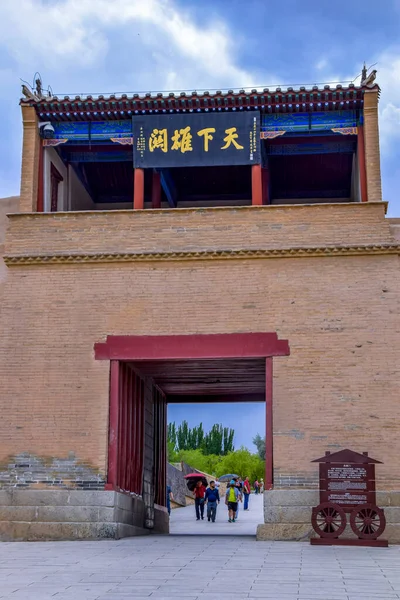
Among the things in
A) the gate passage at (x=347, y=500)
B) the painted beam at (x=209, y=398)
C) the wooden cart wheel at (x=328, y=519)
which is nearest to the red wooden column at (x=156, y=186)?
the painted beam at (x=209, y=398)

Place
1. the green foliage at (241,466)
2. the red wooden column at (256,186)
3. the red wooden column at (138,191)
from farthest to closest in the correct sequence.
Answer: the green foliage at (241,466) < the red wooden column at (138,191) < the red wooden column at (256,186)

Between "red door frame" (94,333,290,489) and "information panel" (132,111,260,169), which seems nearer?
"red door frame" (94,333,290,489)

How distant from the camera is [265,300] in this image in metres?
15.3

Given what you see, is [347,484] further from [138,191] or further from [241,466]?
[241,466]

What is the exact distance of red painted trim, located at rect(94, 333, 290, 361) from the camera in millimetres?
15016

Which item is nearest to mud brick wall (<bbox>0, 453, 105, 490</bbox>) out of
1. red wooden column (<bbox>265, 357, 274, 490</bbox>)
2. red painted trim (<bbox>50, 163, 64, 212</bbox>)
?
red wooden column (<bbox>265, 357, 274, 490</bbox>)

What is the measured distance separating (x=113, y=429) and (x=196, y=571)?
5.59 meters

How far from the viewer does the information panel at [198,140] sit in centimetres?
1673

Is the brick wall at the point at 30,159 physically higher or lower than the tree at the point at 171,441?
higher

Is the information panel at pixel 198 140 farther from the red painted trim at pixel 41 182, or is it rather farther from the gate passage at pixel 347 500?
the gate passage at pixel 347 500

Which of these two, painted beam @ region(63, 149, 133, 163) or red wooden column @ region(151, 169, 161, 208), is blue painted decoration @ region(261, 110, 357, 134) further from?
painted beam @ region(63, 149, 133, 163)

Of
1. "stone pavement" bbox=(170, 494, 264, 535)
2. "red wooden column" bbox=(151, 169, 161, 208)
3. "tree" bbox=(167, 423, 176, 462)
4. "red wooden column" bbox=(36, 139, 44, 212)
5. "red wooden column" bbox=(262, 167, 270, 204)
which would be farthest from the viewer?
"tree" bbox=(167, 423, 176, 462)

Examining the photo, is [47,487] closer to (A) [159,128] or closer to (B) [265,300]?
(B) [265,300]

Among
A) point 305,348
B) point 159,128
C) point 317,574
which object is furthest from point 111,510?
point 159,128
